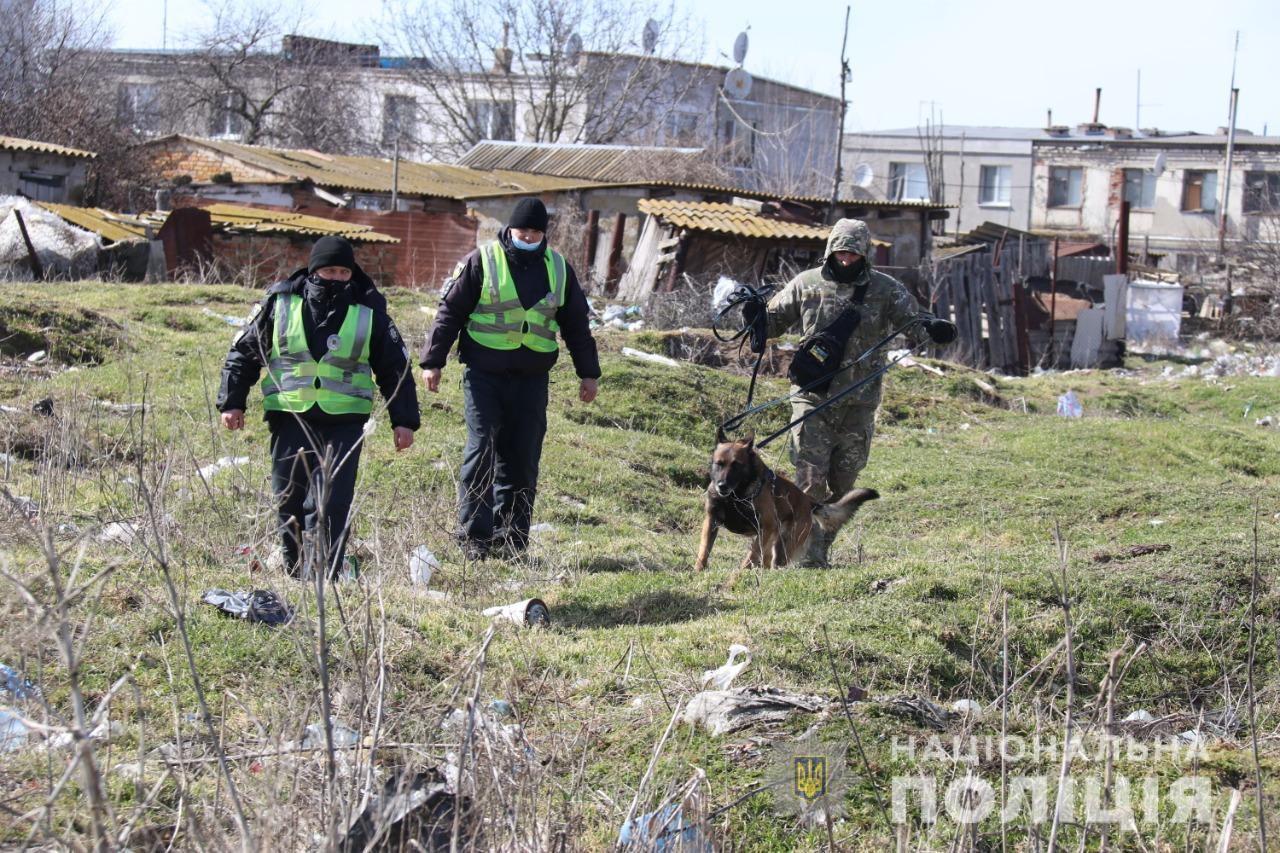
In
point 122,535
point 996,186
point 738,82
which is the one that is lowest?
point 122,535

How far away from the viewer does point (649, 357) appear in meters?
13.5

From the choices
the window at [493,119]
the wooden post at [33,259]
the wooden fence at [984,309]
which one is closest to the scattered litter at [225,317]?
the wooden post at [33,259]

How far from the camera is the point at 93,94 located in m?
29.5

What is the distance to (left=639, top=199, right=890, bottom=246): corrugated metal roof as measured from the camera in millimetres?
19312

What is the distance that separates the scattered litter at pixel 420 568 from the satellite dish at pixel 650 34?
3774 cm

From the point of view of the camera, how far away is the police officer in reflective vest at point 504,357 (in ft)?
21.4

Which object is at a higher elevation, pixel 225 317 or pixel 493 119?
pixel 493 119

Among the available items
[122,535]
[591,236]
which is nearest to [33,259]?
[591,236]

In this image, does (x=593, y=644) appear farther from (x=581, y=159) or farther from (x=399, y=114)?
(x=399, y=114)

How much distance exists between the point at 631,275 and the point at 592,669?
1614cm

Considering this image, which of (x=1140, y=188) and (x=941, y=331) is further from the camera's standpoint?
(x=1140, y=188)

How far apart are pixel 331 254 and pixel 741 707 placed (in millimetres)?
2826

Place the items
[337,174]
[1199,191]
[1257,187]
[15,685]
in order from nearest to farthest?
1. [15,685]
2. [337,174]
3. [1257,187]
4. [1199,191]

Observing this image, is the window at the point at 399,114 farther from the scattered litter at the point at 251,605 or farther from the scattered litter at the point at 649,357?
the scattered litter at the point at 251,605
